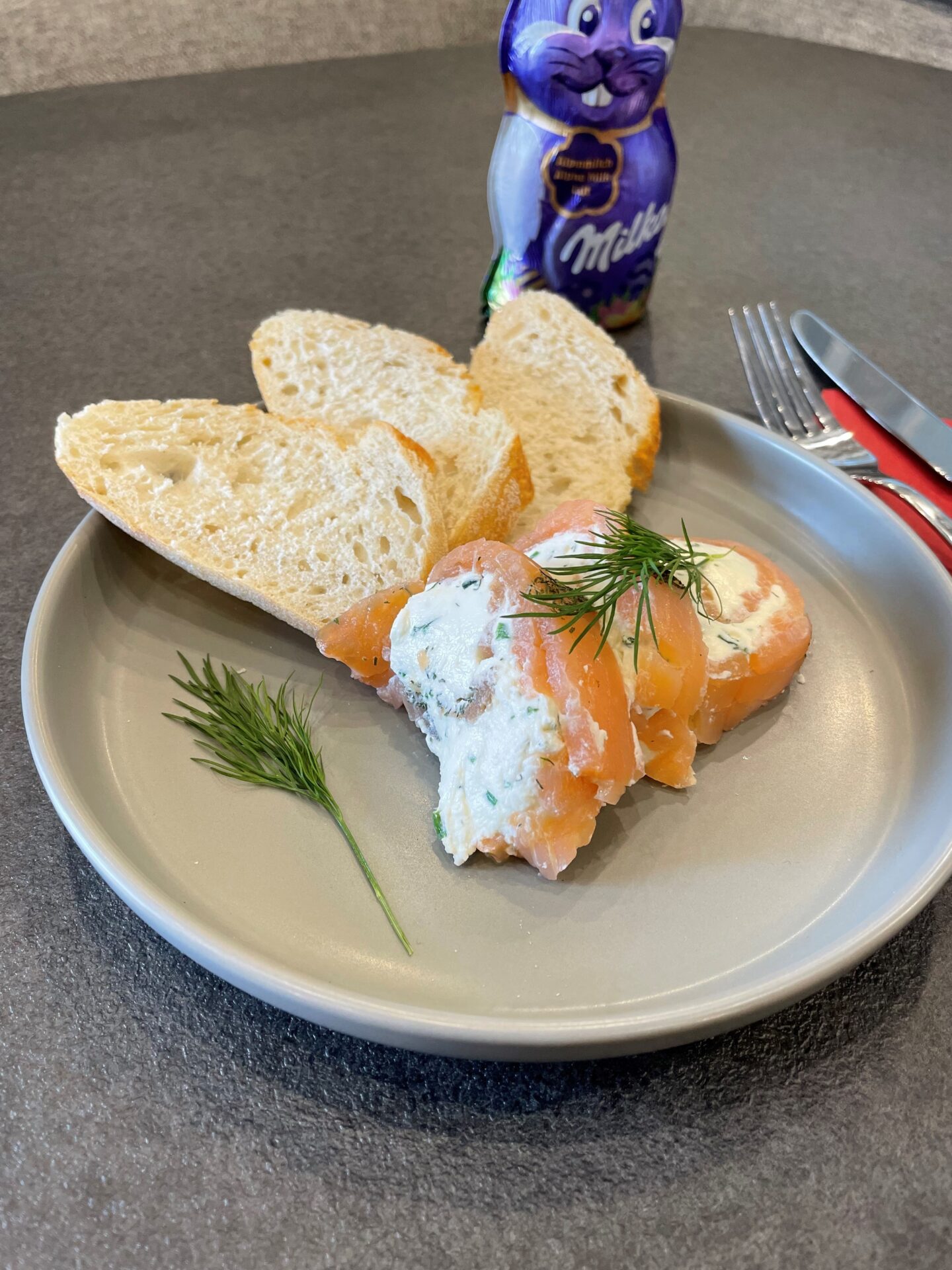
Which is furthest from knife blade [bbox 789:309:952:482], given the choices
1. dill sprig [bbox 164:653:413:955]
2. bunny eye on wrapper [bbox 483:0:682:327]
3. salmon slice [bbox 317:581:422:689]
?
dill sprig [bbox 164:653:413:955]

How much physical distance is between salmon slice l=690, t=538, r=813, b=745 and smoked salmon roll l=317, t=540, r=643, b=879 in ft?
0.57

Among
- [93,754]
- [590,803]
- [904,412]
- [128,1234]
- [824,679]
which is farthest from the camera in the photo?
[904,412]

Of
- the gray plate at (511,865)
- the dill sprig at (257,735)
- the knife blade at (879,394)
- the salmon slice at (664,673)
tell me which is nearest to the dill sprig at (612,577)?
the salmon slice at (664,673)

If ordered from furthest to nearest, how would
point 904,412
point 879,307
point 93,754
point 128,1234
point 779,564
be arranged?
point 879,307 < point 904,412 < point 779,564 < point 93,754 < point 128,1234

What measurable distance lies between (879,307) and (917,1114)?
213 centimetres

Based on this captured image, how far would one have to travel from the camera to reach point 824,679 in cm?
147

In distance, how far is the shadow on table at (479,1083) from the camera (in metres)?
1.00

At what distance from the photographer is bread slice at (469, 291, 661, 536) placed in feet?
5.70

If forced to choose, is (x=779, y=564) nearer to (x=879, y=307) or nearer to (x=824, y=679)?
(x=824, y=679)

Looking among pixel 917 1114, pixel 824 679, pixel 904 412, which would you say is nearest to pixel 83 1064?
pixel 917 1114

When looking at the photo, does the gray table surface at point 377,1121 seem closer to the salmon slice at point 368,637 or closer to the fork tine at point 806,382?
the salmon slice at point 368,637

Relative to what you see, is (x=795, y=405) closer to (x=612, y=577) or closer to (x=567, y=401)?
(x=567, y=401)

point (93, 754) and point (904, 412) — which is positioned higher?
point (904, 412)

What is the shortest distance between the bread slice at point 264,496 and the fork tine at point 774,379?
2.77ft
